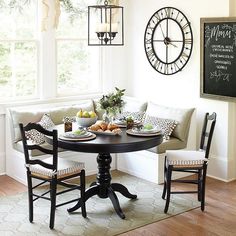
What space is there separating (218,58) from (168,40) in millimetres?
801

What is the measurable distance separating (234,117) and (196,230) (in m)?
1.86

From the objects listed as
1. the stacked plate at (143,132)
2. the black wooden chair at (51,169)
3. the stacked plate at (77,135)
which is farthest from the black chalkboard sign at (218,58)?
the black wooden chair at (51,169)

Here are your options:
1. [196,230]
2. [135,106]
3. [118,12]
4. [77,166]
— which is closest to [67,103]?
[135,106]

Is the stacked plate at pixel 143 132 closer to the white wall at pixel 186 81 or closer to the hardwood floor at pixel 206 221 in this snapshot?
the hardwood floor at pixel 206 221

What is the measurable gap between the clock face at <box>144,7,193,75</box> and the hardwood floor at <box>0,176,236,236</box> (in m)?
1.72

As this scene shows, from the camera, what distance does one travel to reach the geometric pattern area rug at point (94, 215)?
13.7 feet

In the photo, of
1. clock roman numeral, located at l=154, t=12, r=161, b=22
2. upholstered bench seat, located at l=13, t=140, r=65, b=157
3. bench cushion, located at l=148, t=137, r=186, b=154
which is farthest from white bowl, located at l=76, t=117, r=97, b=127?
clock roman numeral, located at l=154, t=12, r=161, b=22

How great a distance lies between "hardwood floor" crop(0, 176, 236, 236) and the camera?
4.16 m

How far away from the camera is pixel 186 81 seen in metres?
6.00

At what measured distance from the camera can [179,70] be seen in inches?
238

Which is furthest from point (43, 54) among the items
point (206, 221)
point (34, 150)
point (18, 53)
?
point (206, 221)

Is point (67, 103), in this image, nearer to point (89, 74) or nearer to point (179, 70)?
point (89, 74)

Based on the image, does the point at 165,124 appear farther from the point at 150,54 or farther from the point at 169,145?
the point at 150,54

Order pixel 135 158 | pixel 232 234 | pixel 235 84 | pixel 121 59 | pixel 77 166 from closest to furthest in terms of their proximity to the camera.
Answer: pixel 232 234, pixel 77 166, pixel 235 84, pixel 135 158, pixel 121 59
